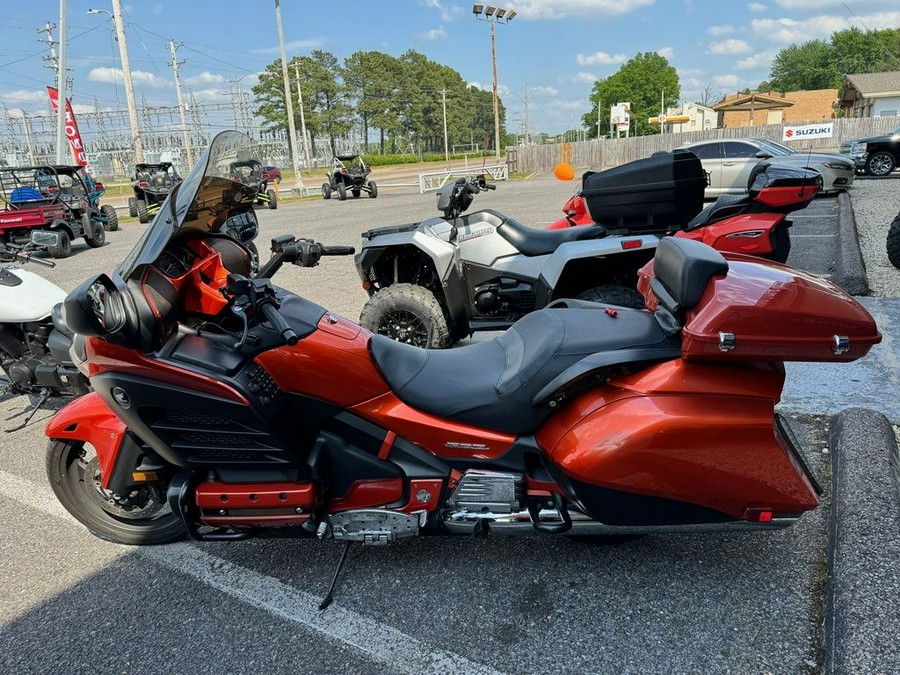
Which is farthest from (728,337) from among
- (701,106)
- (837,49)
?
(837,49)

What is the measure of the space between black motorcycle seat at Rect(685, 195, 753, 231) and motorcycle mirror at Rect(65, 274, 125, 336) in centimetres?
508

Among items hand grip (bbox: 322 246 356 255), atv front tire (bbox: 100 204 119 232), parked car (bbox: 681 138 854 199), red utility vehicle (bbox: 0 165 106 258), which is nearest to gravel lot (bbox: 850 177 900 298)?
parked car (bbox: 681 138 854 199)

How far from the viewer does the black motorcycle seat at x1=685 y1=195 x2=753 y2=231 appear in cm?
569

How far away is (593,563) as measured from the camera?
2500 millimetres

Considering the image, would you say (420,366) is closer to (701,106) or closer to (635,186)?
(635,186)

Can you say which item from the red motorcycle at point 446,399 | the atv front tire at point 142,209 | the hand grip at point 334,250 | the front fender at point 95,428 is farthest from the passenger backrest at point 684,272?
the atv front tire at point 142,209

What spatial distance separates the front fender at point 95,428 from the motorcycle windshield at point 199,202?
2.53ft

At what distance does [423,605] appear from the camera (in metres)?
2.32

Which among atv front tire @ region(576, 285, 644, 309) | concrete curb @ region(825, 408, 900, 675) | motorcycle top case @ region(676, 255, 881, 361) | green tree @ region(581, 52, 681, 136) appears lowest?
concrete curb @ region(825, 408, 900, 675)

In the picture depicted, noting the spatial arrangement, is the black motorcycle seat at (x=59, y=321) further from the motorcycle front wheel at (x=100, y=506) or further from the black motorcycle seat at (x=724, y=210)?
the black motorcycle seat at (x=724, y=210)

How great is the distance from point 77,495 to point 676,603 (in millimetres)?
2686

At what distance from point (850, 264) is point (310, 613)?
6.52m

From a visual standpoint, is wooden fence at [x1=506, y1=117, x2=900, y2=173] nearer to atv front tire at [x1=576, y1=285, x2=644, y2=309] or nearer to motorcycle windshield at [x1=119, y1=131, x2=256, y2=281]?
atv front tire at [x1=576, y1=285, x2=644, y2=309]

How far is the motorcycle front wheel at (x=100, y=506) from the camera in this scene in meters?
2.77
